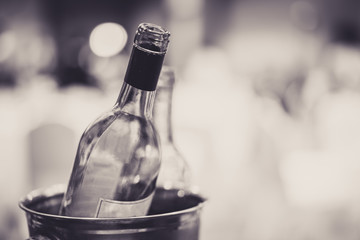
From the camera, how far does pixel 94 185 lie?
0.43 metres

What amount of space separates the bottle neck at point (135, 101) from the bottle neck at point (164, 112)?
2.3 inches

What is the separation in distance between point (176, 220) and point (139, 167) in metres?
0.10

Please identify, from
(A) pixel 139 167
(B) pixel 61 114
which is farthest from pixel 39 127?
(A) pixel 139 167

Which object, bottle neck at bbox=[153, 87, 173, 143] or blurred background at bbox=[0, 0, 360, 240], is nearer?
bottle neck at bbox=[153, 87, 173, 143]

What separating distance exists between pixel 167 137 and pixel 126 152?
0.09 meters

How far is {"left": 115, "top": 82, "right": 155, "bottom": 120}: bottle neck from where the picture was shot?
0.45 m

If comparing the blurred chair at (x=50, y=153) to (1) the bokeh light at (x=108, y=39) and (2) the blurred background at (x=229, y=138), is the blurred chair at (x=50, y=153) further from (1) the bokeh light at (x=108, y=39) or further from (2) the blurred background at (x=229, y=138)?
(1) the bokeh light at (x=108, y=39)

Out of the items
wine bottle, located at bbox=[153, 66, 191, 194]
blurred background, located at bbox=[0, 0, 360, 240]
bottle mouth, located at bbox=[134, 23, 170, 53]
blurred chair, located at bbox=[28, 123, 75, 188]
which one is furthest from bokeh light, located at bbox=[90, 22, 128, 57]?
bottle mouth, located at bbox=[134, 23, 170, 53]

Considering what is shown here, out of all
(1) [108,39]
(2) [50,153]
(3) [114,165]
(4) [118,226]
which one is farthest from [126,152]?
(1) [108,39]

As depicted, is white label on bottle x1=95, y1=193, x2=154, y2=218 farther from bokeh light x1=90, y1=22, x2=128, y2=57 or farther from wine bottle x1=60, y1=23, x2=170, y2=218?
bokeh light x1=90, y1=22, x2=128, y2=57

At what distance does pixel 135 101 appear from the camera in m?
0.45

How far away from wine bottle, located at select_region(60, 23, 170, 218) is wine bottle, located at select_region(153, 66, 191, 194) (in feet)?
0.15

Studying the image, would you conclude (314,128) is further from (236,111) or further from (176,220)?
(176,220)

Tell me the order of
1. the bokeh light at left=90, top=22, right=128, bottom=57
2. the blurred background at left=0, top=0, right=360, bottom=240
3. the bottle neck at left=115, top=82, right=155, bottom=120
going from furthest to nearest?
the bokeh light at left=90, top=22, right=128, bottom=57 → the blurred background at left=0, top=0, right=360, bottom=240 → the bottle neck at left=115, top=82, right=155, bottom=120
